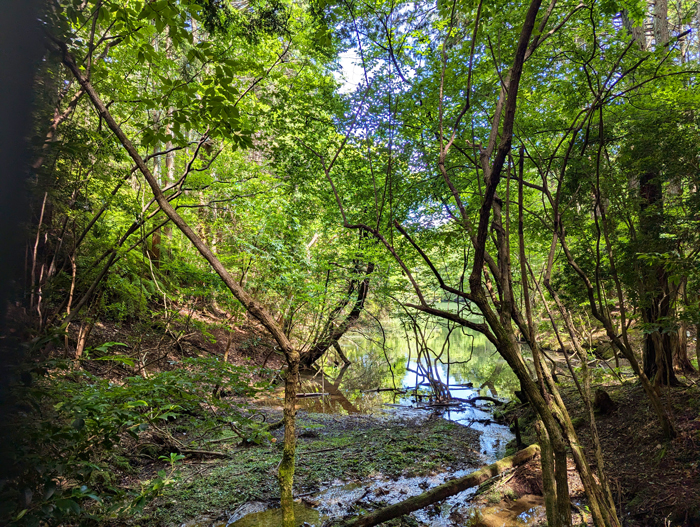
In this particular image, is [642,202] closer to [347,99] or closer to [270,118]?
[347,99]

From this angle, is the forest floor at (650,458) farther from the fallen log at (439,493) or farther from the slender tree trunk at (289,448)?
the slender tree trunk at (289,448)

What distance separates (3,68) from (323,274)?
935 cm

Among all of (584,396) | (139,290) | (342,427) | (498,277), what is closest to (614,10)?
(498,277)

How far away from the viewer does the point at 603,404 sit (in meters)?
5.85

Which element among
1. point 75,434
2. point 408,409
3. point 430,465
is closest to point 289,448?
point 75,434

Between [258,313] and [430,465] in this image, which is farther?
[430,465]

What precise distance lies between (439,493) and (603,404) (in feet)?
13.3

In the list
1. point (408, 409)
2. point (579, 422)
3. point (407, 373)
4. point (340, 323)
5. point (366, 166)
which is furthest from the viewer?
point (407, 373)

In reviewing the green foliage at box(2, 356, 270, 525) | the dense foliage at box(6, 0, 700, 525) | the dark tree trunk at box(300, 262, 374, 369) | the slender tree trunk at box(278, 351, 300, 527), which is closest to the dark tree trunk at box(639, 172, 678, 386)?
the dense foliage at box(6, 0, 700, 525)

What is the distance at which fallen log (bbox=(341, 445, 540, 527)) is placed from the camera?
3043mm

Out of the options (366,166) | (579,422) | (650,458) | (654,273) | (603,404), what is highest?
(366,166)

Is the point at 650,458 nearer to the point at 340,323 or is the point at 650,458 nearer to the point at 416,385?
the point at 416,385

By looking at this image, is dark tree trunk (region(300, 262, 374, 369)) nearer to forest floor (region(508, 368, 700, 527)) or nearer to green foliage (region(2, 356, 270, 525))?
forest floor (region(508, 368, 700, 527))

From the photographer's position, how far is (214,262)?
2146mm
